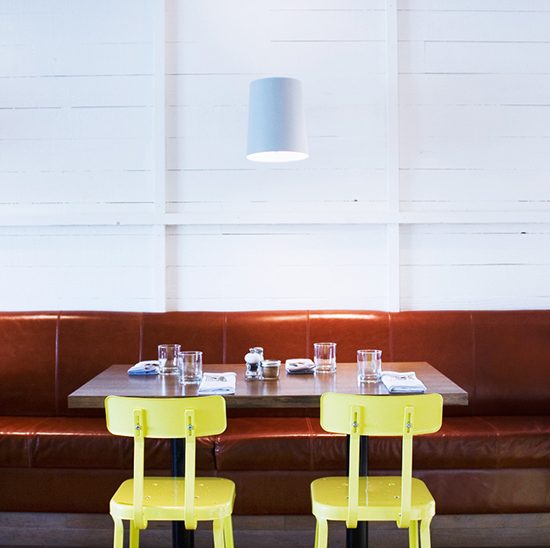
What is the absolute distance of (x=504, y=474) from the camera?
10.3 feet

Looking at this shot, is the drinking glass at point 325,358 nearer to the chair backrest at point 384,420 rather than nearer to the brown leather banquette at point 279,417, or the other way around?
the brown leather banquette at point 279,417

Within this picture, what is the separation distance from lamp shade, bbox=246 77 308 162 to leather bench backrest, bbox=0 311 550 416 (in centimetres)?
97

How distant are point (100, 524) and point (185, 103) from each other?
2.13 m

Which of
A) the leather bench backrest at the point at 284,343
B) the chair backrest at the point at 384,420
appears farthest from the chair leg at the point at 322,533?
the leather bench backrest at the point at 284,343

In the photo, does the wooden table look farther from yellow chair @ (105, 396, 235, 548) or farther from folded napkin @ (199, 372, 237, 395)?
yellow chair @ (105, 396, 235, 548)

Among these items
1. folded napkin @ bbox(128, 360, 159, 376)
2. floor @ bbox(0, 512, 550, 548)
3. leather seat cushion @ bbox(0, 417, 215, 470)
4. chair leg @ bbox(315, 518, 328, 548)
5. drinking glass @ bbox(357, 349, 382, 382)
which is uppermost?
drinking glass @ bbox(357, 349, 382, 382)

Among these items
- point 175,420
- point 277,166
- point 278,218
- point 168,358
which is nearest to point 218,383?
point 168,358

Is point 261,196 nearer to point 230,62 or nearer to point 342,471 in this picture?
point 230,62

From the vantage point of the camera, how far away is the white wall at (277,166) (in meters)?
3.89

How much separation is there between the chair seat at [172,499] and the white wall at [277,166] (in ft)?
4.81

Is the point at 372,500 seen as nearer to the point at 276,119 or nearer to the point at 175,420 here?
the point at 175,420

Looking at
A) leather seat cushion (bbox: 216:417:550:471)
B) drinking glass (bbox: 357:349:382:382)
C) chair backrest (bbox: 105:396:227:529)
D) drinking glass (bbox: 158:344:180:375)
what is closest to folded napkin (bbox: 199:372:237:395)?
drinking glass (bbox: 158:344:180:375)

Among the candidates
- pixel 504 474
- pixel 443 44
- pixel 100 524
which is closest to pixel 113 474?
pixel 100 524

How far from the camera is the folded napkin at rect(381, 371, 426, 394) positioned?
2.59 m
